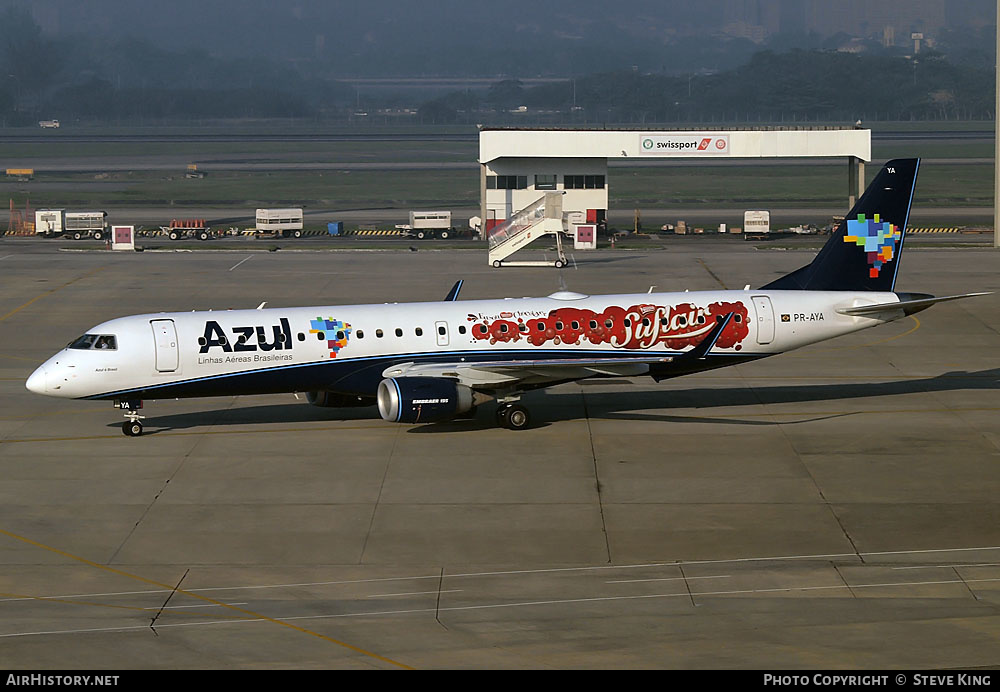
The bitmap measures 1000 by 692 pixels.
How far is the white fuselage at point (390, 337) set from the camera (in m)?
38.6

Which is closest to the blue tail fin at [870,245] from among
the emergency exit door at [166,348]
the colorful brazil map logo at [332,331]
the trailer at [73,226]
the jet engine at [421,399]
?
the jet engine at [421,399]

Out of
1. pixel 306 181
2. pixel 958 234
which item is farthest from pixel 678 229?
pixel 306 181

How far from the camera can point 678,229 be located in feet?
365

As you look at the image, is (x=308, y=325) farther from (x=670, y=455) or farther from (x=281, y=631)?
(x=281, y=631)

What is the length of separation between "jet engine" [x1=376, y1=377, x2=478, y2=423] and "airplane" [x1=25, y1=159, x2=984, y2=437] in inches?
1.7

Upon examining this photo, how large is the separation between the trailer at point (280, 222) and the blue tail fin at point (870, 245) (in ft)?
232

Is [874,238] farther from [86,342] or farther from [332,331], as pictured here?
[86,342]

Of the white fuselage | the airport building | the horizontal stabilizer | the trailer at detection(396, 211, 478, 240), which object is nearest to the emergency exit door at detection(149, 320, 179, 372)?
the white fuselage

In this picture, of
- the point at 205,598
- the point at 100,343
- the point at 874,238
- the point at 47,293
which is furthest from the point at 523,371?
the point at 47,293

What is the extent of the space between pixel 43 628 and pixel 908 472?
22600 millimetres

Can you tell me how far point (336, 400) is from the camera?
41375 millimetres

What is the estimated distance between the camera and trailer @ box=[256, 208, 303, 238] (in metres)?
109

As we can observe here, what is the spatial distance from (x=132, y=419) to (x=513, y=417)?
1166cm

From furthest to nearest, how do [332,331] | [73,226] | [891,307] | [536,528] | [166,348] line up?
[73,226], [891,307], [332,331], [166,348], [536,528]
